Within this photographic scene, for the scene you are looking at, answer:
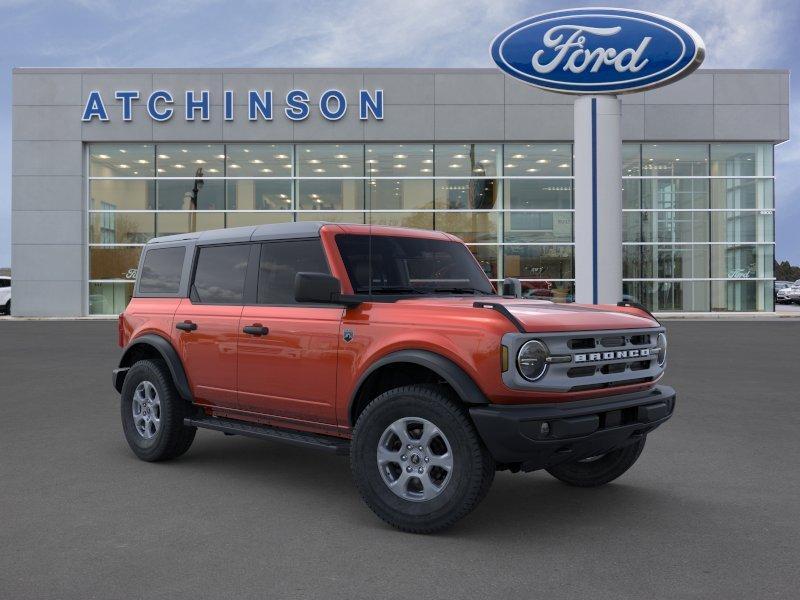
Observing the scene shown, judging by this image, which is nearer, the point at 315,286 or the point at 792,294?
the point at 315,286

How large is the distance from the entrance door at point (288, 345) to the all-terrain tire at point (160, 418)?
82cm

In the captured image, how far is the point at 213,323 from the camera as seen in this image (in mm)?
6160

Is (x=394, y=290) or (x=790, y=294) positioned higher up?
(x=790, y=294)

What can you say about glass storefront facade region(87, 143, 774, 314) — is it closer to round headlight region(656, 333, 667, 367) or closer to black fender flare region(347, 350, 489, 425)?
round headlight region(656, 333, 667, 367)

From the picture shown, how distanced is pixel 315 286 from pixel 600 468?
8.26ft

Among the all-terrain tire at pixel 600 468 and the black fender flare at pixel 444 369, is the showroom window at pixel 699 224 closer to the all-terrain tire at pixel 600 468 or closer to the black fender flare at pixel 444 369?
the all-terrain tire at pixel 600 468

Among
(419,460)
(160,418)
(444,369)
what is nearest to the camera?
(444,369)

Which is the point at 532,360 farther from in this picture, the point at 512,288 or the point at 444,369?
the point at 512,288

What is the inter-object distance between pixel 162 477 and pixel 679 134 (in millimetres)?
30670

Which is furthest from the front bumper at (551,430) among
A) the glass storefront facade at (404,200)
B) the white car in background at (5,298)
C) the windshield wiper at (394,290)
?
the white car in background at (5,298)

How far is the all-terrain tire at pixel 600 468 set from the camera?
567 cm

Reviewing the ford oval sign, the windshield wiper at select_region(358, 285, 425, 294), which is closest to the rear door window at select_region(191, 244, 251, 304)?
the windshield wiper at select_region(358, 285, 425, 294)

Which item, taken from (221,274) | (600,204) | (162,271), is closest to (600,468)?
(221,274)

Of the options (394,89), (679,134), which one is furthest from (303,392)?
(679,134)
